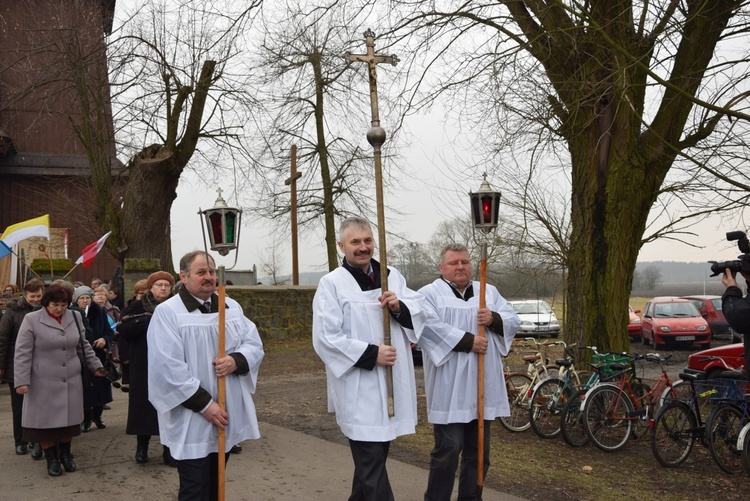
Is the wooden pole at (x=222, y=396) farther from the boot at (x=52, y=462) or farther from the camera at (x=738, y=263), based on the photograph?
the camera at (x=738, y=263)

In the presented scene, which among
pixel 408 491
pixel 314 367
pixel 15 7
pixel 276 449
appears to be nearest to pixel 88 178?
pixel 15 7

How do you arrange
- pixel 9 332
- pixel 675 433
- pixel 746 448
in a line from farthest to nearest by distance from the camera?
pixel 9 332
pixel 675 433
pixel 746 448

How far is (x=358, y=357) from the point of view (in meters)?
4.68

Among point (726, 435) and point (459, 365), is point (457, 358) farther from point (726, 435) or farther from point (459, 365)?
point (726, 435)

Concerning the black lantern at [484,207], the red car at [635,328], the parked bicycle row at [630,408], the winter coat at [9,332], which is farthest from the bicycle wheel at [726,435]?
the red car at [635,328]

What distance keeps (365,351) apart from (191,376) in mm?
997

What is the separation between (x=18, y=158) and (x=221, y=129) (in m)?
12.1

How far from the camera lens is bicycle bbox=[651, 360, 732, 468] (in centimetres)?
761

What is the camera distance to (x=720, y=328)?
2495cm

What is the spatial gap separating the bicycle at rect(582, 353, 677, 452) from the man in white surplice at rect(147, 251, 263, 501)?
4673 mm

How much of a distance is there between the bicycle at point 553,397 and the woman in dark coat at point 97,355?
483cm

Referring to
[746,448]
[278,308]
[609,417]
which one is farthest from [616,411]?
[278,308]

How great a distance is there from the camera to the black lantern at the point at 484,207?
7.80m

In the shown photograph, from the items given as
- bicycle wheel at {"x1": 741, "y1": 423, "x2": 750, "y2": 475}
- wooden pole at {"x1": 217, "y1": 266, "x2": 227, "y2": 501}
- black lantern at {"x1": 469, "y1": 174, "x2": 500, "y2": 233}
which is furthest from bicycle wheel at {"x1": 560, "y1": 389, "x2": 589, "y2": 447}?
wooden pole at {"x1": 217, "y1": 266, "x2": 227, "y2": 501}
